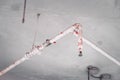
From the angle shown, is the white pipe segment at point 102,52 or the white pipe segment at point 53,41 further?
the white pipe segment at point 102,52

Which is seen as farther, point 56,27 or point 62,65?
point 62,65

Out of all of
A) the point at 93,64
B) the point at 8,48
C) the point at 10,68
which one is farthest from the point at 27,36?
the point at 93,64

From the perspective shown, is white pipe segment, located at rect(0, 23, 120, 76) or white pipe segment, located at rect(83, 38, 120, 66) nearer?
white pipe segment, located at rect(0, 23, 120, 76)

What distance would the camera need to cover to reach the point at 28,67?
22.3ft

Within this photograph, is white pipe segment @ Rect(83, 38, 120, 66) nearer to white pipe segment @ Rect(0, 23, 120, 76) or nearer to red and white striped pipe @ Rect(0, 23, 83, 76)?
white pipe segment @ Rect(0, 23, 120, 76)

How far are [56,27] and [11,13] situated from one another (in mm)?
1121

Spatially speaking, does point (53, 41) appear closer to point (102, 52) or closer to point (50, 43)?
point (50, 43)

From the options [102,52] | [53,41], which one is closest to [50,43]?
[53,41]

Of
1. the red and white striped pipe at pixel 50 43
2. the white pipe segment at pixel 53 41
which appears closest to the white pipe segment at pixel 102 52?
the white pipe segment at pixel 53 41

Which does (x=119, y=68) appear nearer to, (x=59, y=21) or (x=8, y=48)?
(x=59, y=21)

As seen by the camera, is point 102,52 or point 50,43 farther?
point 102,52

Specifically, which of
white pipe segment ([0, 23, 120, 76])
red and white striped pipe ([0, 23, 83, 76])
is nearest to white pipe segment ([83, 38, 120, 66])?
white pipe segment ([0, 23, 120, 76])

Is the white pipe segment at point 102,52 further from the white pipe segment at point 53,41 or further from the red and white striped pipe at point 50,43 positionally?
the red and white striped pipe at point 50,43

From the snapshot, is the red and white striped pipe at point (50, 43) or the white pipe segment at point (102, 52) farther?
the white pipe segment at point (102, 52)
